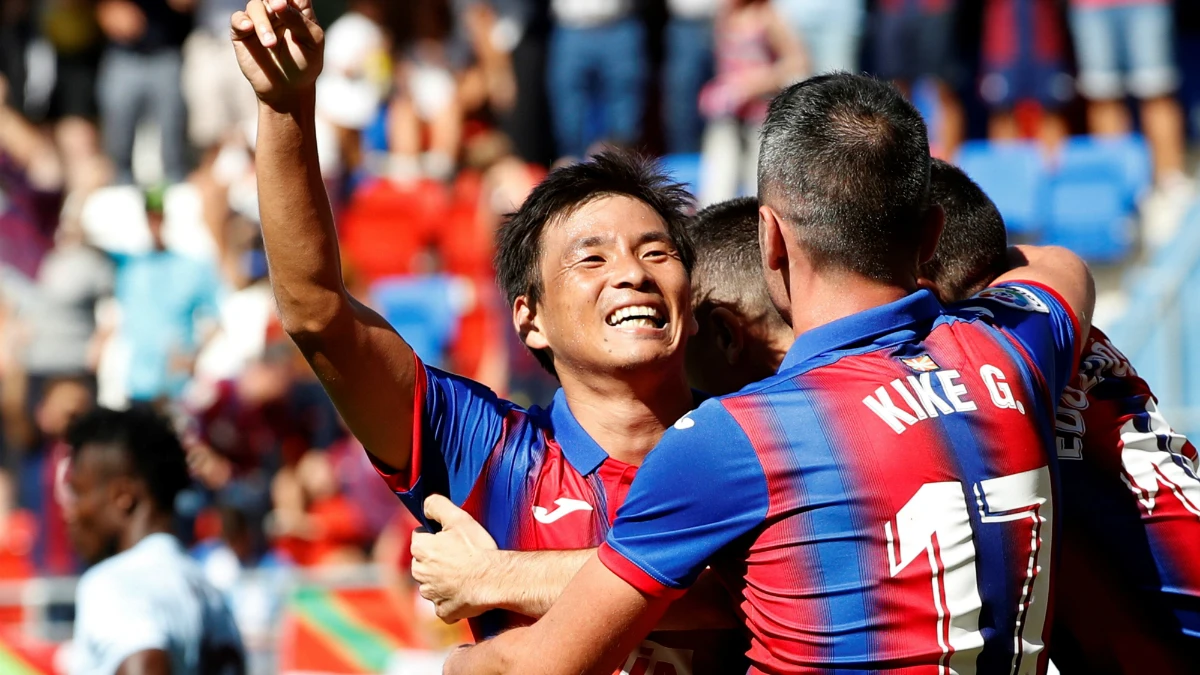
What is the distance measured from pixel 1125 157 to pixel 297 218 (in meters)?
7.93

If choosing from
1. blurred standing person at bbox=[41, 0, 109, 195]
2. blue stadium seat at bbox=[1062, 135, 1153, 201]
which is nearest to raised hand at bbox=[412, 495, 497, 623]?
blue stadium seat at bbox=[1062, 135, 1153, 201]

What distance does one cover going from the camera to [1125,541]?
10.5ft

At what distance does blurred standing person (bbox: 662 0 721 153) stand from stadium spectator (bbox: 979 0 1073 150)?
2017 mm

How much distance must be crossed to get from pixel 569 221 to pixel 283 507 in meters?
7.52

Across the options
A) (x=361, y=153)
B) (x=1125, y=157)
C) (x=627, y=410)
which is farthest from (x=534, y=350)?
(x=361, y=153)

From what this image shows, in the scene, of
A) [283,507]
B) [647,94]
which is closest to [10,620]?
[283,507]

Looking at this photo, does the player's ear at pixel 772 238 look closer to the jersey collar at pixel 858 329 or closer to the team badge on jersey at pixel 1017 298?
the jersey collar at pixel 858 329

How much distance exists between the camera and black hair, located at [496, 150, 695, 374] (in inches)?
136

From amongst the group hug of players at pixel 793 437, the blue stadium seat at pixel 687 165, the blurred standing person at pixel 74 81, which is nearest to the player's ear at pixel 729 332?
the group hug of players at pixel 793 437

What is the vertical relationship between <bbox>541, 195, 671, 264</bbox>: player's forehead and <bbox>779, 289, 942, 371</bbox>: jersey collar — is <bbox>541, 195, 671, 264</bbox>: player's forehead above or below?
above

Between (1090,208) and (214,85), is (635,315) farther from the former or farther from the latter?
(214,85)

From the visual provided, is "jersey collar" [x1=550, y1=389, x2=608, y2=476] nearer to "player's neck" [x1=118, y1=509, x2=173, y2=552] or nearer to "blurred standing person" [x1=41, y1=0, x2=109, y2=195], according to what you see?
"player's neck" [x1=118, y1=509, x2=173, y2=552]

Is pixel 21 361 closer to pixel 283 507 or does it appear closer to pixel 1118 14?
pixel 283 507

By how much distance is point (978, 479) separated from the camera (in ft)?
8.64
